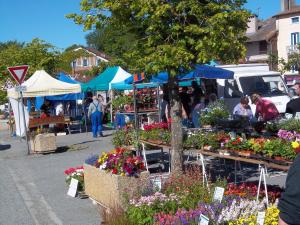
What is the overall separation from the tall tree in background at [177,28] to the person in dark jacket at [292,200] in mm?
4115

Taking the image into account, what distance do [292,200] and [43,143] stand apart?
14.2 m

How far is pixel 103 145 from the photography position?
1756 cm

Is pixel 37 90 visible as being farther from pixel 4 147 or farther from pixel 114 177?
pixel 114 177

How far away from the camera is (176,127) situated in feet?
25.9

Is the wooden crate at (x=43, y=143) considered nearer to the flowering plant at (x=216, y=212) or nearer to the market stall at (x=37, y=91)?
the market stall at (x=37, y=91)

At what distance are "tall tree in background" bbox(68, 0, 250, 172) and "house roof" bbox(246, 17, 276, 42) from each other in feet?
182

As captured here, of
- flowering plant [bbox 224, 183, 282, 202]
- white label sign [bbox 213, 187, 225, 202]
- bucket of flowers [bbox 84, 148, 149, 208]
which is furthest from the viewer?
bucket of flowers [bbox 84, 148, 149, 208]

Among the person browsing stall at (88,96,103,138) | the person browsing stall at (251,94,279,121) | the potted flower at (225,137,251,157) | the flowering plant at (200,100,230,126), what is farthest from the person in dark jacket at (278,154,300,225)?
the person browsing stall at (88,96,103,138)

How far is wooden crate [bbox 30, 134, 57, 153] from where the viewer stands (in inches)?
640

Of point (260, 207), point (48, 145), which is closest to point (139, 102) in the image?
point (48, 145)

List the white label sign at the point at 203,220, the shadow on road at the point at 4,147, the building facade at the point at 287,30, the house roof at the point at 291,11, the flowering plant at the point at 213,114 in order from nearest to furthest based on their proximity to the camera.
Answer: the white label sign at the point at 203,220
the flowering plant at the point at 213,114
the shadow on road at the point at 4,147
the house roof at the point at 291,11
the building facade at the point at 287,30

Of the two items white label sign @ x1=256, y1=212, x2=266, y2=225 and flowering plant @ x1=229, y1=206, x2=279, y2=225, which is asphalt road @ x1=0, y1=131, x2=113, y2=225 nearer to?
flowering plant @ x1=229, y1=206, x2=279, y2=225

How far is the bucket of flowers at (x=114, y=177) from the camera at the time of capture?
7.14 metres

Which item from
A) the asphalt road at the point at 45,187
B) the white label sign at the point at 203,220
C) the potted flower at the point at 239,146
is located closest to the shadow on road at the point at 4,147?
the asphalt road at the point at 45,187
